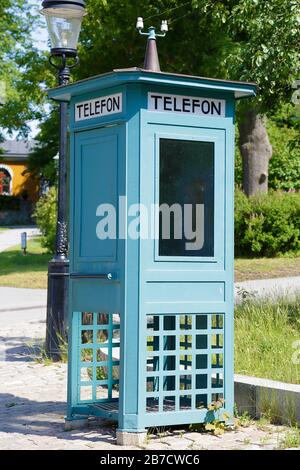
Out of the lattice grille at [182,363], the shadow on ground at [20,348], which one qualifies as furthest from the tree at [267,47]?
the lattice grille at [182,363]

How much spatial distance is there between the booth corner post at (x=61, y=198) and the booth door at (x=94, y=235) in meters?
3.37

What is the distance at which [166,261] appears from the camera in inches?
262

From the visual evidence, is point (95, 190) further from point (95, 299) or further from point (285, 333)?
point (285, 333)

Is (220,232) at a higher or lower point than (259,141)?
lower

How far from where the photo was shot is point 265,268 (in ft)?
67.9

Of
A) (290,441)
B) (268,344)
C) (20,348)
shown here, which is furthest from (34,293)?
(290,441)

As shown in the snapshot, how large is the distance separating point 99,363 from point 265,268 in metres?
13.9

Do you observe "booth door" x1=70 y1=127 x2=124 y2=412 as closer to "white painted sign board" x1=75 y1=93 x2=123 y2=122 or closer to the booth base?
"white painted sign board" x1=75 y1=93 x2=123 y2=122

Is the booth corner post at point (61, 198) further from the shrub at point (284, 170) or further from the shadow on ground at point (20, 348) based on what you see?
A: the shrub at point (284, 170)

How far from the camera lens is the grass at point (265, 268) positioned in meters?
20.1

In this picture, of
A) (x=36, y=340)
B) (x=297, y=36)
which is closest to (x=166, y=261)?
(x=297, y=36)

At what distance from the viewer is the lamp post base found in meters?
10.5

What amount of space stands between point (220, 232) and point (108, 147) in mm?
1054

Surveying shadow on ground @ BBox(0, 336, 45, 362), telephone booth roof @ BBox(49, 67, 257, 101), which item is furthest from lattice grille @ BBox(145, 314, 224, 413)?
shadow on ground @ BBox(0, 336, 45, 362)
